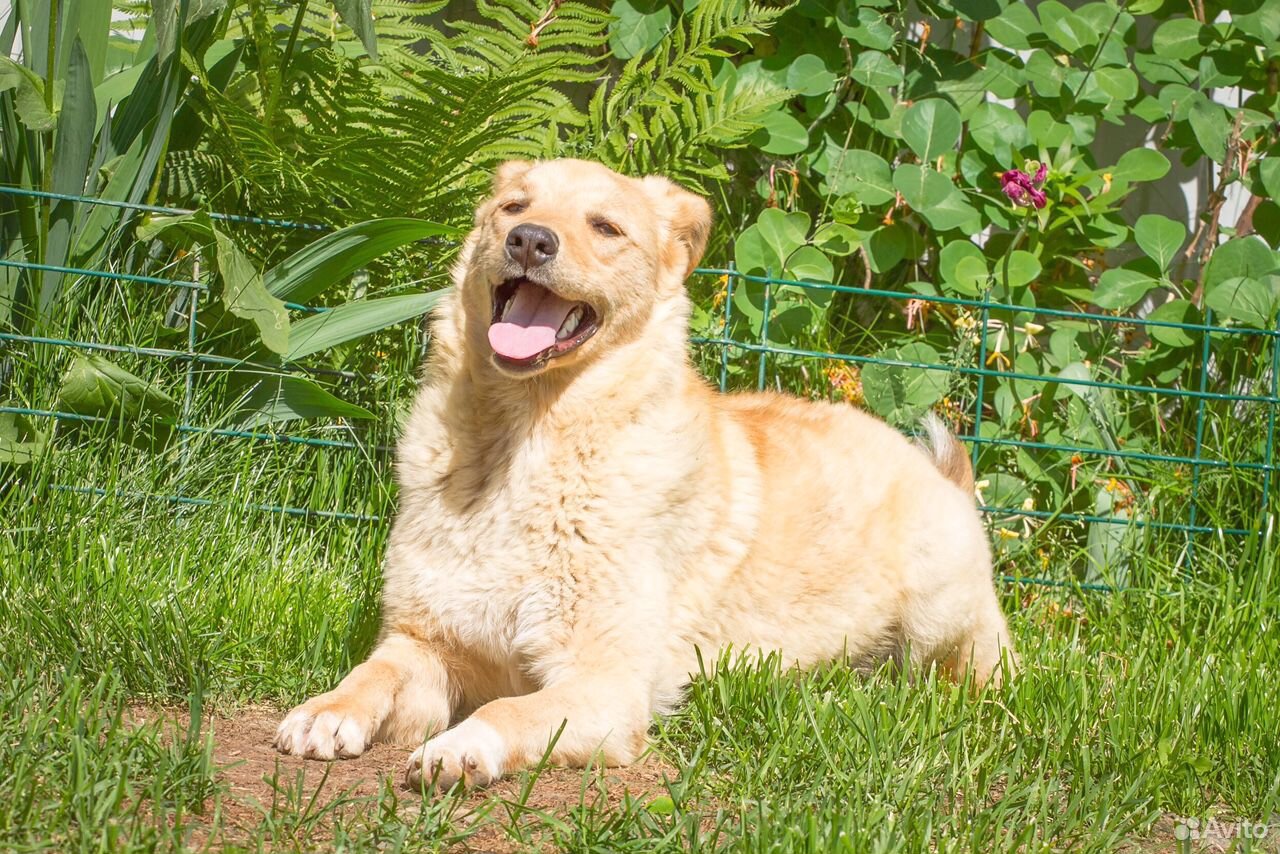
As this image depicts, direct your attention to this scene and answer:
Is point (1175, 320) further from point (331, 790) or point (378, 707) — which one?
point (331, 790)

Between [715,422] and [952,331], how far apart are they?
2183 mm

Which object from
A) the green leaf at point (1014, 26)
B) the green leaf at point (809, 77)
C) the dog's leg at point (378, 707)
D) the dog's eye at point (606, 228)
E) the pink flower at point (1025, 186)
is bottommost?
the dog's leg at point (378, 707)

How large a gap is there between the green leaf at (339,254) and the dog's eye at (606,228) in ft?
2.35

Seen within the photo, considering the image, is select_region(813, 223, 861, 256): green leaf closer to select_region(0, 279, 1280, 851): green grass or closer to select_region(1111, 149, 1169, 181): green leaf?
select_region(1111, 149, 1169, 181): green leaf

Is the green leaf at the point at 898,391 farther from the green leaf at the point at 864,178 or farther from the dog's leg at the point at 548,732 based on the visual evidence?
the dog's leg at the point at 548,732

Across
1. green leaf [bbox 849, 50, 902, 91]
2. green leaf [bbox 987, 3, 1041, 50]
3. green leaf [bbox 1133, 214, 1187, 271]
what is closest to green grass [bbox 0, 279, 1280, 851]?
green leaf [bbox 1133, 214, 1187, 271]

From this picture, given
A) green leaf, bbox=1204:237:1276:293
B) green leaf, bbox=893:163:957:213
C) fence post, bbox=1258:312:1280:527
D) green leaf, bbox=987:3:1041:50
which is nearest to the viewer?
fence post, bbox=1258:312:1280:527

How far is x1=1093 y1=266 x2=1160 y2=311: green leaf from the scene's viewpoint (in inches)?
209

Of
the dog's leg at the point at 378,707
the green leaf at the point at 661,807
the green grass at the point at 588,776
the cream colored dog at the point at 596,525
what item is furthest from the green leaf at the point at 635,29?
the green leaf at the point at 661,807

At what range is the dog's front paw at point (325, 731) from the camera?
Result: 2.85 meters

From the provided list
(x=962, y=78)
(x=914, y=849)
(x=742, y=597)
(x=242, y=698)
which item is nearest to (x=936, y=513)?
(x=742, y=597)

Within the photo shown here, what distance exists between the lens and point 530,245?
325 cm

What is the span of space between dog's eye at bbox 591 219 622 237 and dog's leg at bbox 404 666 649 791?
1185mm

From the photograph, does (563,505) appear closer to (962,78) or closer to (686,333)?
(686,333)
